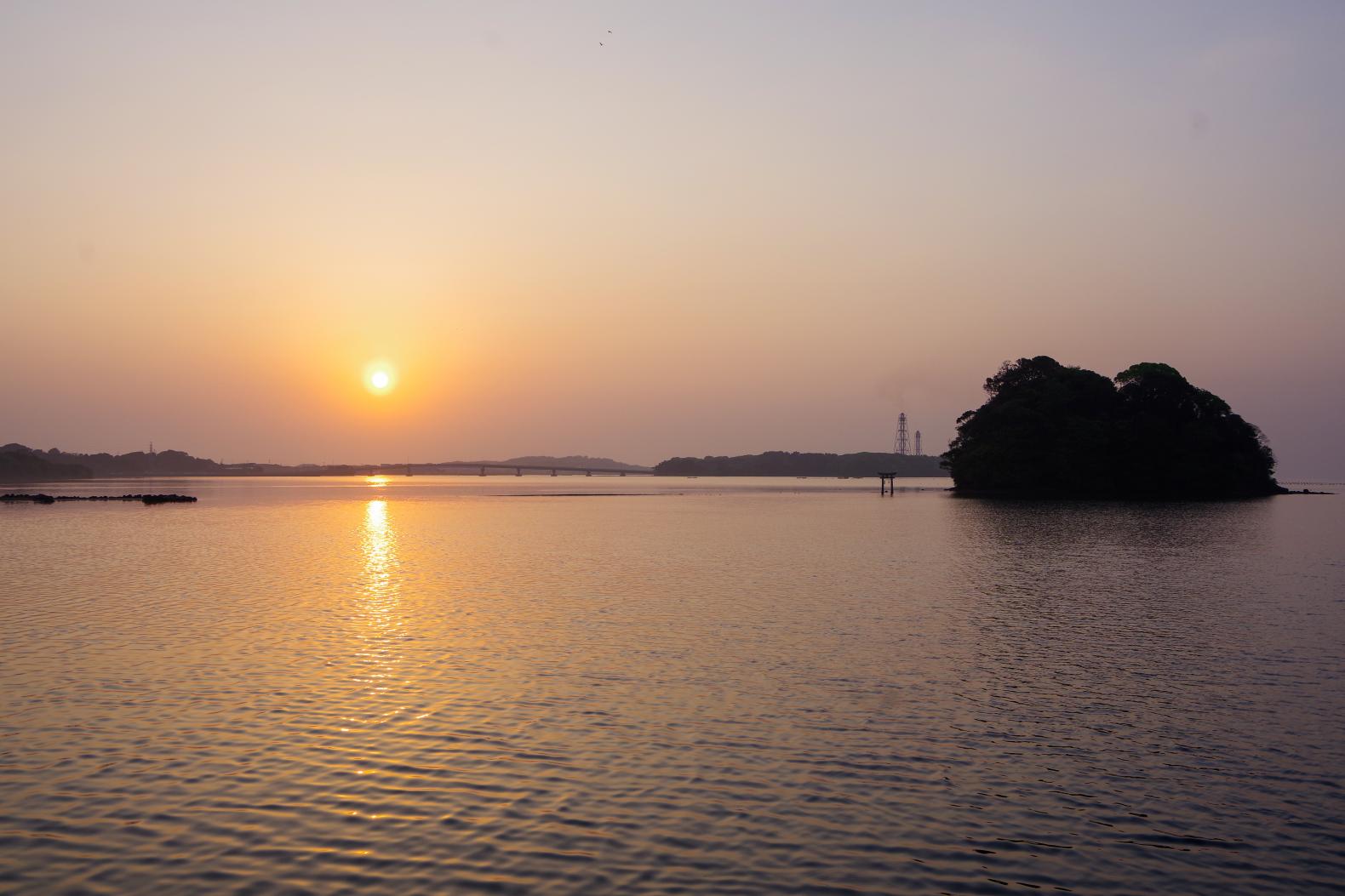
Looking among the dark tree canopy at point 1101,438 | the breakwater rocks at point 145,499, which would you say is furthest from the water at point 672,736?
the dark tree canopy at point 1101,438

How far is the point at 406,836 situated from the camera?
14.6m

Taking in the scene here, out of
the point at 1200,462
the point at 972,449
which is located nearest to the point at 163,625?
the point at 972,449

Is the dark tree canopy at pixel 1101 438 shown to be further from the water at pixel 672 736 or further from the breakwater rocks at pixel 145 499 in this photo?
the breakwater rocks at pixel 145 499

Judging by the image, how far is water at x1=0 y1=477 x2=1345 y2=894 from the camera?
45.1 feet

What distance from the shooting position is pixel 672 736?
20406 millimetres

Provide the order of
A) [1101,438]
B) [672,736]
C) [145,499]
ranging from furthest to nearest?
[1101,438]
[145,499]
[672,736]

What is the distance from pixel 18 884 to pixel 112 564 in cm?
5095

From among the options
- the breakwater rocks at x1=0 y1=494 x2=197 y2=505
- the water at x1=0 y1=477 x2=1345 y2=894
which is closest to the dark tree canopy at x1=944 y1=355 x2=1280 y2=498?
the water at x1=0 y1=477 x2=1345 y2=894

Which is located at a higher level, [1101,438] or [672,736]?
[1101,438]

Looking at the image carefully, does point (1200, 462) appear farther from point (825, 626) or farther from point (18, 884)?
point (18, 884)

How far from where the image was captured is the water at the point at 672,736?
13.7 m

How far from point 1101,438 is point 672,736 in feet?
516

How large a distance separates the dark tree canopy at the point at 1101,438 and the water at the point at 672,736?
12102cm

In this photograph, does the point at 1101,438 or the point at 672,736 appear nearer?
the point at 672,736
